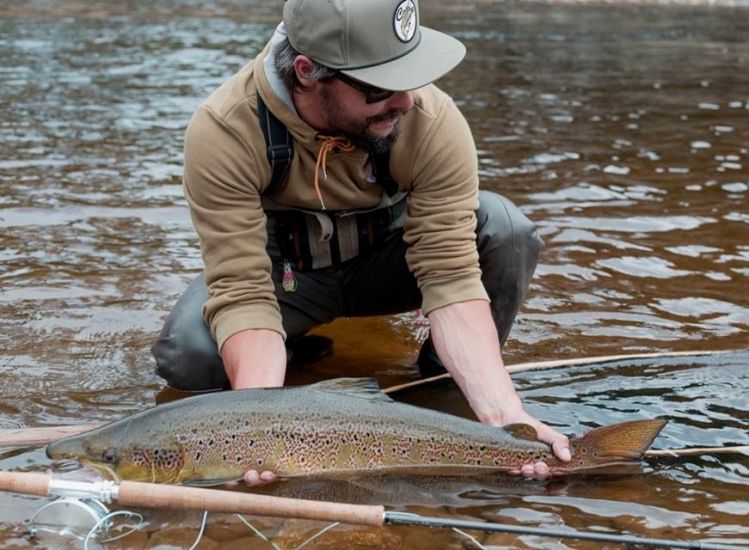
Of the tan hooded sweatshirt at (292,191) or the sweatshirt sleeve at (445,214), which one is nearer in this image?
the tan hooded sweatshirt at (292,191)

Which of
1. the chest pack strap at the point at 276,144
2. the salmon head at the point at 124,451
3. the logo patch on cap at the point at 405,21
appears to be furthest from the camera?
the chest pack strap at the point at 276,144

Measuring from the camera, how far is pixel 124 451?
315 centimetres

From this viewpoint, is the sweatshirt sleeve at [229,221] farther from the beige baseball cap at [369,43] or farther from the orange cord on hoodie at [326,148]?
the beige baseball cap at [369,43]

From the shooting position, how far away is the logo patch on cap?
350 centimetres

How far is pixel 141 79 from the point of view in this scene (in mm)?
13148

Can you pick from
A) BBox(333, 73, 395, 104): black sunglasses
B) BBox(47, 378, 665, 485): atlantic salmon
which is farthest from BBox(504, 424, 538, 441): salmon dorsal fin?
BBox(333, 73, 395, 104): black sunglasses

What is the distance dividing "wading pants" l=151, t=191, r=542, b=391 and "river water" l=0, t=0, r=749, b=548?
28 cm

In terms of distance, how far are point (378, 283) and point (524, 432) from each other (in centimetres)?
111

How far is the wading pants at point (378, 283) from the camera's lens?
4.11 metres

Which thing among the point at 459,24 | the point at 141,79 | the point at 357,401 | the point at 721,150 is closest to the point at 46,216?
the point at 357,401

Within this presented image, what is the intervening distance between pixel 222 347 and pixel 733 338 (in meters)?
2.40

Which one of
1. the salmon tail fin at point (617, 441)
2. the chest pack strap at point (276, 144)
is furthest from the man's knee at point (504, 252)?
the salmon tail fin at point (617, 441)

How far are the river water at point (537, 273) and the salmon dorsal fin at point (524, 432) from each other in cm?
15

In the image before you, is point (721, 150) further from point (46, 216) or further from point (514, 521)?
point (514, 521)
